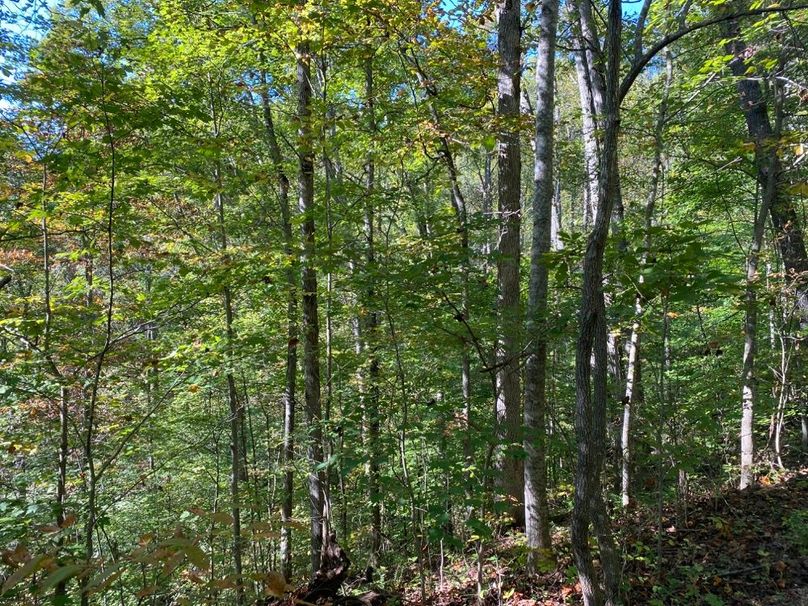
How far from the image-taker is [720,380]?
7.09m

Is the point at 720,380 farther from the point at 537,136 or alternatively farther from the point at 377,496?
the point at 377,496

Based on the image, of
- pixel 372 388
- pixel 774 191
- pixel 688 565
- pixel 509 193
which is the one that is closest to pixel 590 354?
pixel 509 193

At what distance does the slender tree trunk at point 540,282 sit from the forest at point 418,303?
3cm

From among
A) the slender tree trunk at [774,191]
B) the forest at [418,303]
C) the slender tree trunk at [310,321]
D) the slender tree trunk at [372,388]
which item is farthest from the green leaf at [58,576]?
the slender tree trunk at [774,191]

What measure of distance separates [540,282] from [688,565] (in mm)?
3180

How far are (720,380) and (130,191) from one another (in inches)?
328

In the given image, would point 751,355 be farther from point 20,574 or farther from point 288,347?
point 20,574

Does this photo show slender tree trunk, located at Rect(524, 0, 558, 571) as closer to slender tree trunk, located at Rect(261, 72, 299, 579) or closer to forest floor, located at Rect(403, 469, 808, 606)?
forest floor, located at Rect(403, 469, 808, 606)

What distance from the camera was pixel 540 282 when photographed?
183 inches

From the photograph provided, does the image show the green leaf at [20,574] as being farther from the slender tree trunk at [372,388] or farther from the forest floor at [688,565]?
the forest floor at [688,565]

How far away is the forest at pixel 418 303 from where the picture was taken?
3.52m

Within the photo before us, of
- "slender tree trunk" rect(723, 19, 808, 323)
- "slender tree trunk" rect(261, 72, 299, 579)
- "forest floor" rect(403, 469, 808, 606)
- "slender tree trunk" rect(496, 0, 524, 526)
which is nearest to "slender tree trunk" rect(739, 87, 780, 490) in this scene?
"slender tree trunk" rect(723, 19, 808, 323)

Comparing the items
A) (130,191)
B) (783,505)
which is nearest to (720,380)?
(783,505)

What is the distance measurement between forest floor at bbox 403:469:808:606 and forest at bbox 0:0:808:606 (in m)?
0.04
